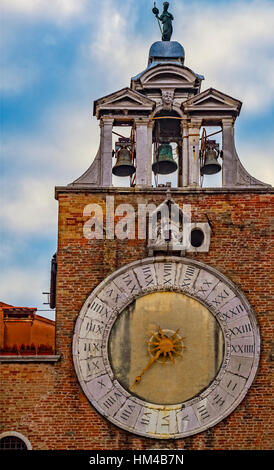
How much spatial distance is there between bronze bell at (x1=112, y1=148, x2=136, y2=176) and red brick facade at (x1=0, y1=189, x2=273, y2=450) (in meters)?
1.21

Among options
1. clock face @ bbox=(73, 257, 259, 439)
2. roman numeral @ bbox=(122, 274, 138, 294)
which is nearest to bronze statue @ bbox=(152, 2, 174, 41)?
Answer: clock face @ bbox=(73, 257, 259, 439)

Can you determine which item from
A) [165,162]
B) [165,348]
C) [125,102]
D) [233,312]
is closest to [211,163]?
[165,162]

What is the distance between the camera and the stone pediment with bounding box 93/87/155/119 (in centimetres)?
2348

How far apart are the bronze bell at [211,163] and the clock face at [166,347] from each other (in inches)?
106

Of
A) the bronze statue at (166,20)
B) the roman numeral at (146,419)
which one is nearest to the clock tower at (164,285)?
the roman numeral at (146,419)

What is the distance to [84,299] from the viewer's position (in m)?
22.0

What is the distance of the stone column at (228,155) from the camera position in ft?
76.0

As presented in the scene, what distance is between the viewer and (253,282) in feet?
72.6

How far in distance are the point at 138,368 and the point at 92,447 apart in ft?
5.54

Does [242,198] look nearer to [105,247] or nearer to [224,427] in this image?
[105,247]

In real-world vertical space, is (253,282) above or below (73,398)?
above
